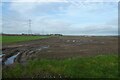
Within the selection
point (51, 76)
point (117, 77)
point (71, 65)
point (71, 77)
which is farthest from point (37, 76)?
point (117, 77)

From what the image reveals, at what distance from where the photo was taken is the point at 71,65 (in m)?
17.4

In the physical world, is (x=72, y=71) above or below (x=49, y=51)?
below

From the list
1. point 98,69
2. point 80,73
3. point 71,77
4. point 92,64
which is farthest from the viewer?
point 92,64

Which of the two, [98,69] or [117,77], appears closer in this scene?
[117,77]

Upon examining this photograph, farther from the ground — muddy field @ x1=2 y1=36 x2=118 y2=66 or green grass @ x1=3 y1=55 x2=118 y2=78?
muddy field @ x1=2 y1=36 x2=118 y2=66

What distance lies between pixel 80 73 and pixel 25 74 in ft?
11.0

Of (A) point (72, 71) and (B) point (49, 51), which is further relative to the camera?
(B) point (49, 51)

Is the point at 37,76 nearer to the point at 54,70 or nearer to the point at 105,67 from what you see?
the point at 54,70

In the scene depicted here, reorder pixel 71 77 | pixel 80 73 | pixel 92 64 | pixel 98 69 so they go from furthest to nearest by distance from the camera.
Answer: pixel 92 64, pixel 98 69, pixel 80 73, pixel 71 77

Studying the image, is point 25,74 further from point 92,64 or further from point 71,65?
point 92,64

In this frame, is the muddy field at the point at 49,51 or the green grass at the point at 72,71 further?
the muddy field at the point at 49,51

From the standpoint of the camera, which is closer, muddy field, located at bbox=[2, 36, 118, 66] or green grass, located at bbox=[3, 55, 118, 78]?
green grass, located at bbox=[3, 55, 118, 78]

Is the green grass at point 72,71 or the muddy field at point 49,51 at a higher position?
the muddy field at point 49,51

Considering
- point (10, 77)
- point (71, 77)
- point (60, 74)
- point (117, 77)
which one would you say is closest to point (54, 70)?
point (60, 74)
